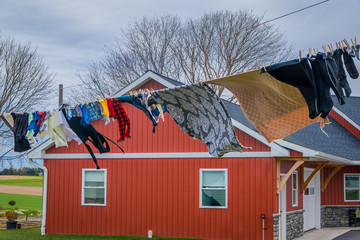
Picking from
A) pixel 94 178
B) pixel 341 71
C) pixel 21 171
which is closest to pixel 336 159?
pixel 94 178

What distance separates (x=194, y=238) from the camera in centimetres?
1403

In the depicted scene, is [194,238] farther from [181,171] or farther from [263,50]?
[263,50]

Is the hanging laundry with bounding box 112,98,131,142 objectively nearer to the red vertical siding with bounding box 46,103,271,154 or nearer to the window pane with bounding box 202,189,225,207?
the red vertical siding with bounding box 46,103,271,154

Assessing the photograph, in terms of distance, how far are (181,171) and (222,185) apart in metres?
1.28

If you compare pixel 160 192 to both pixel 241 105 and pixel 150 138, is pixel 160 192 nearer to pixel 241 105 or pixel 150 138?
pixel 150 138

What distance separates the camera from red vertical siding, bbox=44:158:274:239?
13.6 meters

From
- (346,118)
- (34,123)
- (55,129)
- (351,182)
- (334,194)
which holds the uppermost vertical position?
(346,118)

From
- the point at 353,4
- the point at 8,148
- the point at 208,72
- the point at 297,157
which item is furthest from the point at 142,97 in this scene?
the point at 208,72

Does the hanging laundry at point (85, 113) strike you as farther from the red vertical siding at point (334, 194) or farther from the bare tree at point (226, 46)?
the bare tree at point (226, 46)

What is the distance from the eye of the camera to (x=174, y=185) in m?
14.6

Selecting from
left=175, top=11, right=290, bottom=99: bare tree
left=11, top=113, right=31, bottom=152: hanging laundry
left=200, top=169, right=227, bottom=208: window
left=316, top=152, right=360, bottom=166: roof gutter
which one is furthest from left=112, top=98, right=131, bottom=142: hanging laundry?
left=175, top=11, right=290, bottom=99: bare tree

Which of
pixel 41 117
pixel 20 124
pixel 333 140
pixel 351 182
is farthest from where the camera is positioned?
pixel 333 140

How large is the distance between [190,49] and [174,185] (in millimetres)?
19428

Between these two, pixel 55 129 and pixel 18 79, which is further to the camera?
pixel 18 79
